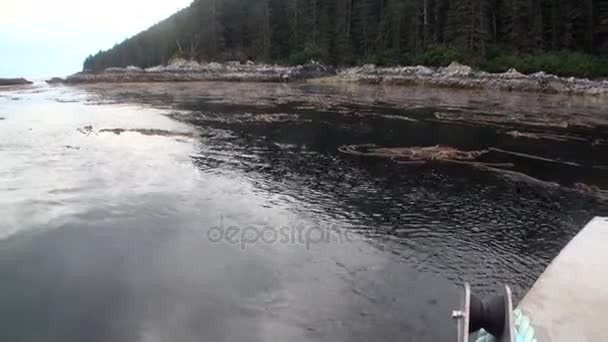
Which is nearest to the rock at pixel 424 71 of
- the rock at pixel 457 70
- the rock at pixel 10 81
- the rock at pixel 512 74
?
the rock at pixel 457 70

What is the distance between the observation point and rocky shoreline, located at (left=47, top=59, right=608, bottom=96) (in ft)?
159

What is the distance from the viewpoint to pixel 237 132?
79.8 feet

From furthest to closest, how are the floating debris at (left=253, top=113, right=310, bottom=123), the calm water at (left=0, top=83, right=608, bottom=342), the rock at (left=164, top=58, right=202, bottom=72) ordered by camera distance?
the rock at (left=164, top=58, right=202, bottom=72)
the floating debris at (left=253, top=113, right=310, bottom=123)
the calm water at (left=0, top=83, right=608, bottom=342)

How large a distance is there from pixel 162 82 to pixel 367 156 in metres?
59.6

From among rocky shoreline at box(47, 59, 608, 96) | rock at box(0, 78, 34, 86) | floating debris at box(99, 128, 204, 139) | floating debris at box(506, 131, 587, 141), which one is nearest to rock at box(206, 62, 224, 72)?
rocky shoreline at box(47, 59, 608, 96)

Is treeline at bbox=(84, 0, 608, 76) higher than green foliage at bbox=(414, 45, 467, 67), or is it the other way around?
treeline at bbox=(84, 0, 608, 76)

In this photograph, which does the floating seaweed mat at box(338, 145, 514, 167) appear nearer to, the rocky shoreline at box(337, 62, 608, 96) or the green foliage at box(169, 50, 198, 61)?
the rocky shoreline at box(337, 62, 608, 96)

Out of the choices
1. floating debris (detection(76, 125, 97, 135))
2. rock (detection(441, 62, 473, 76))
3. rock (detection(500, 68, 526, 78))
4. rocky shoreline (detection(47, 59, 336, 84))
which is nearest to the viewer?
floating debris (detection(76, 125, 97, 135))

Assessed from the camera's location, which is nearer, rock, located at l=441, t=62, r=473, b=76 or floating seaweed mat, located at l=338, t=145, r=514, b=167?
floating seaweed mat, located at l=338, t=145, r=514, b=167

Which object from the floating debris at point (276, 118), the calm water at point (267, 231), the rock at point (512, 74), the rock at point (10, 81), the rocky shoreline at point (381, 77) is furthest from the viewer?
the rock at point (10, 81)

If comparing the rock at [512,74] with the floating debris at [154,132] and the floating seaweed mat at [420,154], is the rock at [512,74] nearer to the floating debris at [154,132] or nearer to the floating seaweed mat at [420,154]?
the floating seaweed mat at [420,154]

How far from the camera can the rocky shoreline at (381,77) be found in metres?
48.6

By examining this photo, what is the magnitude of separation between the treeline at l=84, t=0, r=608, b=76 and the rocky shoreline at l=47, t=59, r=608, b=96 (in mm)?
3884

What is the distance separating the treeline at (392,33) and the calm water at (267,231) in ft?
149
